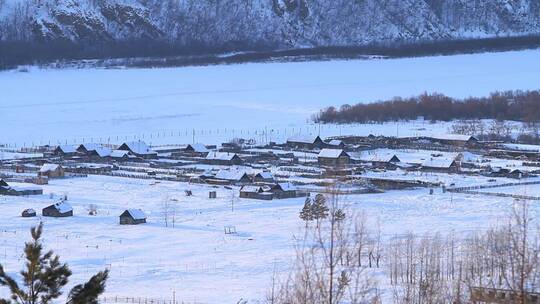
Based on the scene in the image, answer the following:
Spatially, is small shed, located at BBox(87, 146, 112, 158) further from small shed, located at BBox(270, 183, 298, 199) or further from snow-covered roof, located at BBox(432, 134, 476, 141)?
snow-covered roof, located at BBox(432, 134, 476, 141)

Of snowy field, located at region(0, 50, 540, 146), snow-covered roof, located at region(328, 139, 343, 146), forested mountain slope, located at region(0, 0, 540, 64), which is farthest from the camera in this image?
forested mountain slope, located at region(0, 0, 540, 64)

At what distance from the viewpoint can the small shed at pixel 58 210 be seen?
19.5 metres

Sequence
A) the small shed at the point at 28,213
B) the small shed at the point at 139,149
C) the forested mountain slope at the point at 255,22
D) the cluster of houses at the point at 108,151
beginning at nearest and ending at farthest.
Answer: the small shed at the point at 28,213, the cluster of houses at the point at 108,151, the small shed at the point at 139,149, the forested mountain slope at the point at 255,22

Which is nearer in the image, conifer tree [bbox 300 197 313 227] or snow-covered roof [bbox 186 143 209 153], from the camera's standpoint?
conifer tree [bbox 300 197 313 227]

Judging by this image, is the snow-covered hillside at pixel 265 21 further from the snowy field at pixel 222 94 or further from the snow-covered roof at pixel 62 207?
the snow-covered roof at pixel 62 207

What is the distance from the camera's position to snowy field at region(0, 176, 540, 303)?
1447 centimetres

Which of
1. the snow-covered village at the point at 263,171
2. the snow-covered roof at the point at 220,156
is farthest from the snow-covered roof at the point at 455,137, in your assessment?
the snow-covered roof at the point at 220,156

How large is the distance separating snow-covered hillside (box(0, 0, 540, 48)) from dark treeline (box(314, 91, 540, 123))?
39152mm

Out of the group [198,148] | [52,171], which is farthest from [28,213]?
[198,148]

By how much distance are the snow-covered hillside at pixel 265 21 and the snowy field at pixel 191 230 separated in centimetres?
5629

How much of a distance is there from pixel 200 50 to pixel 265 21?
14210mm

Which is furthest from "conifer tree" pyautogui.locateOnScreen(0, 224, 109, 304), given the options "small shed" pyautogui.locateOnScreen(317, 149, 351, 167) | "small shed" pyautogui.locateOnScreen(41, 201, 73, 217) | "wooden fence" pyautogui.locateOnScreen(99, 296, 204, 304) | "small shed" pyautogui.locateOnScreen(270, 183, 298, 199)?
"small shed" pyautogui.locateOnScreen(317, 149, 351, 167)

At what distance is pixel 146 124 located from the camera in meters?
38.0

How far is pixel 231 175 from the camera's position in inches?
971
